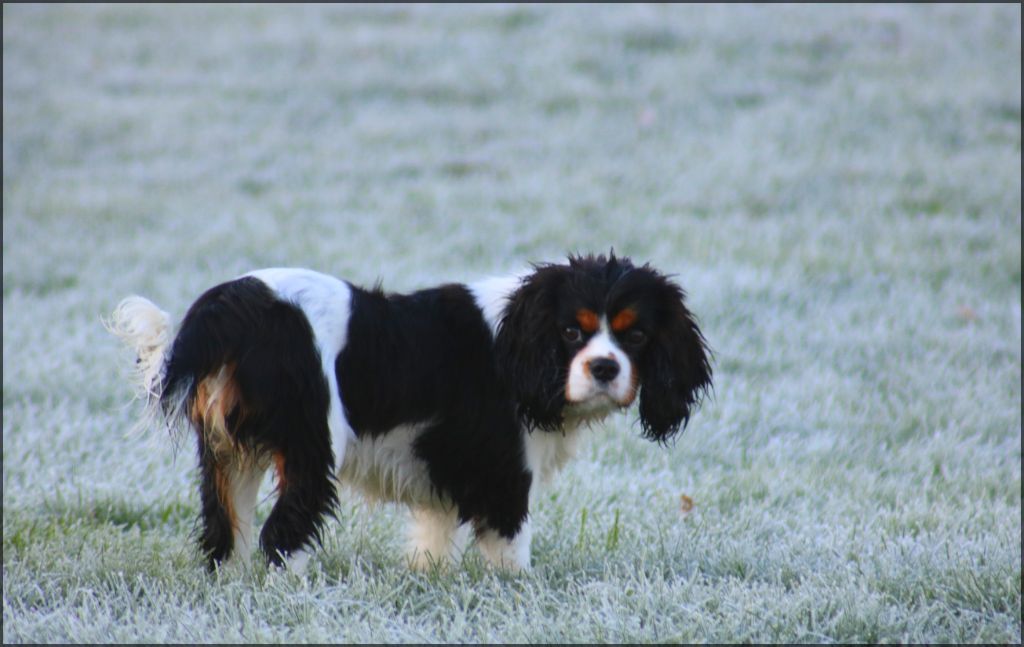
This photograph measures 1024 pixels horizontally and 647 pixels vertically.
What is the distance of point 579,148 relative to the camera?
40.5ft

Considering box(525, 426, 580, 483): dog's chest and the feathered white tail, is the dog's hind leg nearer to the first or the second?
the feathered white tail

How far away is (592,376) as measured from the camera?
4.00 m

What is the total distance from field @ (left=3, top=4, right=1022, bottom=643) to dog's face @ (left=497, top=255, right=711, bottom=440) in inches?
22.5

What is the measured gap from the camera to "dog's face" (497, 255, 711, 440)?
4.05m

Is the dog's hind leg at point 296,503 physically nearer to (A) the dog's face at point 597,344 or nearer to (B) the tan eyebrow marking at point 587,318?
(A) the dog's face at point 597,344

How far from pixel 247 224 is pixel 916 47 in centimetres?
834

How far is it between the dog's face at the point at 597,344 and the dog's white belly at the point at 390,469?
0.40 meters

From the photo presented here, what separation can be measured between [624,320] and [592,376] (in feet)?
0.71

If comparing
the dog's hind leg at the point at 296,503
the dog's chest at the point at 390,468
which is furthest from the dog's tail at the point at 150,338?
the dog's chest at the point at 390,468

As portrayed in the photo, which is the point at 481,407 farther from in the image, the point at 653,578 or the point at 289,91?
the point at 289,91

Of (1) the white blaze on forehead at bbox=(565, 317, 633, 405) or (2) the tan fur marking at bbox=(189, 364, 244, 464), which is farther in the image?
(1) the white blaze on forehead at bbox=(565, 317, 633, 405)

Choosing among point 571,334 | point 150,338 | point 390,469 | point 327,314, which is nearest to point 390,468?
point 390,469

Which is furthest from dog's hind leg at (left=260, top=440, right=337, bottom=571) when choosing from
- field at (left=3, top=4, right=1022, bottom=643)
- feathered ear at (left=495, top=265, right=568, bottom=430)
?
feathered ear at (left=495, top=265, right=568, bottom=430)

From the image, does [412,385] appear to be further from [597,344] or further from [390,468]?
[597,344]
